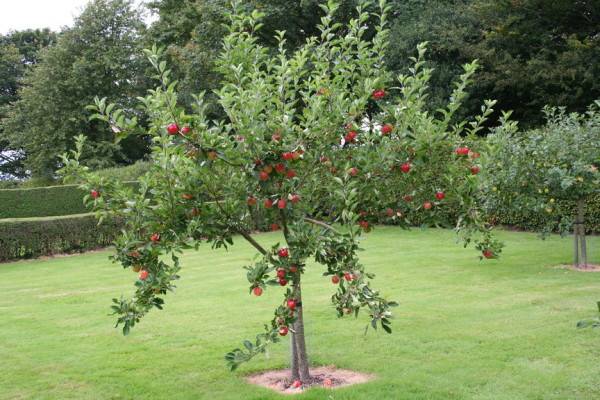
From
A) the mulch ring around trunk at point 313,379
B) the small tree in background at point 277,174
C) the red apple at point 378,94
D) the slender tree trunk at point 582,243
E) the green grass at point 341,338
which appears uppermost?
the red apple at point 378,94

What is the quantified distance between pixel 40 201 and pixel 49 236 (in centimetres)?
629

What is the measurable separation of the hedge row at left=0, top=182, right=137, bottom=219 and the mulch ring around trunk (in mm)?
15381

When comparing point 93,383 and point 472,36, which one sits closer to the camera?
point 93,383

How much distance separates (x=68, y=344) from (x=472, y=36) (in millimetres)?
17122

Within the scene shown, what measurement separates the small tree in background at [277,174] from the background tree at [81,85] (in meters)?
28.3

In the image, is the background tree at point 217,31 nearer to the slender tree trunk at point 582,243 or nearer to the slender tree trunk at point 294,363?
the slender tree trunk at point 582,243

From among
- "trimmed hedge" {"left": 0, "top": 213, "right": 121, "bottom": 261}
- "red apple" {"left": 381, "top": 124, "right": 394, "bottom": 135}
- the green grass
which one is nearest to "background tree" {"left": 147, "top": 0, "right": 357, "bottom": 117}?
"trimmed hedge" {"left": 0, "top": 213, "right": 121, "bottom": 261}

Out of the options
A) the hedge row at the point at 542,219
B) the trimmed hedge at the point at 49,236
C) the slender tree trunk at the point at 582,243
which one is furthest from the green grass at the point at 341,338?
the trimmed hedge at the point at 49,236

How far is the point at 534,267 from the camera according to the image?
409 inches

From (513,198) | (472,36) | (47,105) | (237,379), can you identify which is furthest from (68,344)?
(47,105)

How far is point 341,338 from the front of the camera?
22.0 ft

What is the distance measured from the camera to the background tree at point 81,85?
32.4 m

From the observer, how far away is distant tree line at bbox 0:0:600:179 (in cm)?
1848

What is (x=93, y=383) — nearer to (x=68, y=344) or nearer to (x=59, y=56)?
(x=68, y=344)
